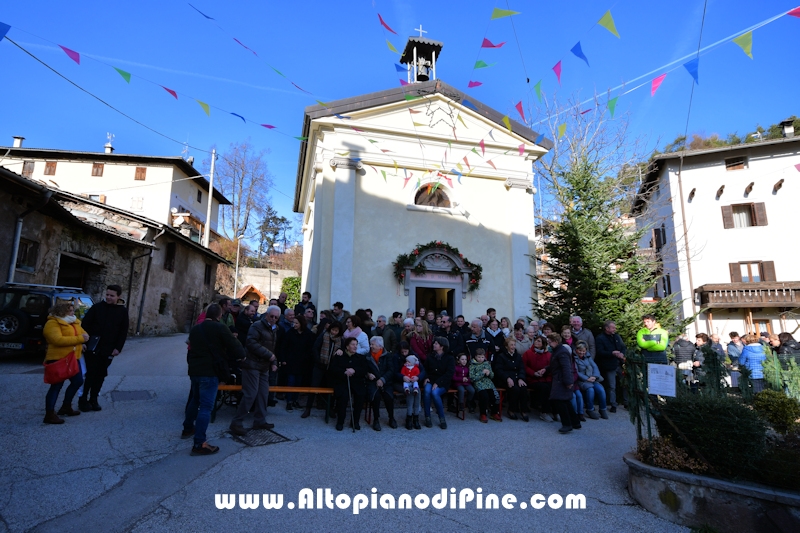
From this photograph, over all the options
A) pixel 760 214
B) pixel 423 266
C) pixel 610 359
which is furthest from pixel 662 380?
pixel 760 214

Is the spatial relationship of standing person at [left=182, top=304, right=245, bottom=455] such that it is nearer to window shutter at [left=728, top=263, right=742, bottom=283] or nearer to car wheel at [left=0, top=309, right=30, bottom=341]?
→ car wheel at [left=0, top=309, right=30, bottom=341]

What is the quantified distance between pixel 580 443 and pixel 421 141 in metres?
10.0

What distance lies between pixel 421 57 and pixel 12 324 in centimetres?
1416

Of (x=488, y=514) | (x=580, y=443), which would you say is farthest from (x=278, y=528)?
(x=580, y=443)

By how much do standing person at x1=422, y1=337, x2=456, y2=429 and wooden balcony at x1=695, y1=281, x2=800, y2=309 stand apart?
16.6m

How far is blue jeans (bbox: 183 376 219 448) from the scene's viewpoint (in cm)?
487

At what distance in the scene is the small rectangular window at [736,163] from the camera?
21750 mm

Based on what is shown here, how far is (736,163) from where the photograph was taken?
21.9 meters

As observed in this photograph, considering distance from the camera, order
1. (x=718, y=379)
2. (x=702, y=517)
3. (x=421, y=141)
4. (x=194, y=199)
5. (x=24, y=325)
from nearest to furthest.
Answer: (x=702, y=517) < (x=718, y=379) < (x=24, y=325) < (x=421, y=141) < (x=194, y=199)

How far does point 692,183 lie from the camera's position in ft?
73.6

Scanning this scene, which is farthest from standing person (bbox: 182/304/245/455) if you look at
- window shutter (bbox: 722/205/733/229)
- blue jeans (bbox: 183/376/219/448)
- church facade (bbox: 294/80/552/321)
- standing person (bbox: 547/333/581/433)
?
window shutter (bbox: 722/205/733/229)

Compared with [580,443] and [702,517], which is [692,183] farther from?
[702,517]

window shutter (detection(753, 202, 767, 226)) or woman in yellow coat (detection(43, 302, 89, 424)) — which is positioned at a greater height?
window shutter (detection(753, 202, 767, 226))

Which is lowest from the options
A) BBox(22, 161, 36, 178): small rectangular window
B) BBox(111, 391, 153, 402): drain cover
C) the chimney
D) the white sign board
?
BBox(111, 391, 153, 402): drain cover
